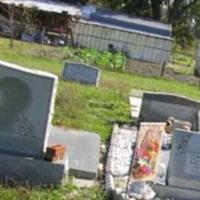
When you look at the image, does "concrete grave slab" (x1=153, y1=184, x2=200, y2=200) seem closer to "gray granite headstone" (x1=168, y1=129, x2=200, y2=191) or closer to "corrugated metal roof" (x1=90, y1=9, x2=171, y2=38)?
"gray granite headstone" (x1=168, y1=129, x2=200, y2=191)

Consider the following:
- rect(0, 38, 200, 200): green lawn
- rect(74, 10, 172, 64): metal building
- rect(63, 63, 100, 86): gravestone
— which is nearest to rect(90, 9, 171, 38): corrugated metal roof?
rect(74, 10, 172, 64): metal building

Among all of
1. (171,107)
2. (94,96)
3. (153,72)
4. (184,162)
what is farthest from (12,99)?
(153,72)

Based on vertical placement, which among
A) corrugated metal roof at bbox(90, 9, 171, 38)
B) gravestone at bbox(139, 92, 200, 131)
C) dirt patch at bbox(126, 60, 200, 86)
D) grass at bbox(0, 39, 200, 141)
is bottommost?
dirt patch at bbox(126, 60, 200, 86)

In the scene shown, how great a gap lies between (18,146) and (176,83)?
16.4 metres

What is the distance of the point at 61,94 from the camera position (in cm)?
1320

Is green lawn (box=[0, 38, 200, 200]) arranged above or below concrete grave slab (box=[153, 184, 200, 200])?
below

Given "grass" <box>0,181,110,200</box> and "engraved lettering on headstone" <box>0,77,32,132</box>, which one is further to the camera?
"engraved lettering on headstone" <box>0,77,32,132</box>

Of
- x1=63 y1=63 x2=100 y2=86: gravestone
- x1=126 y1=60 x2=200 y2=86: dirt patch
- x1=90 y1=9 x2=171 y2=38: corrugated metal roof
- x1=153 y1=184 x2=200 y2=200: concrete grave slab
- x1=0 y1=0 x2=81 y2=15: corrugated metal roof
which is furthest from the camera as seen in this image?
x1=90 y1=9 x2=171 y2=38: corrugated metal roof

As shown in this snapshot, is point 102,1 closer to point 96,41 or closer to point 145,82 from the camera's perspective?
point 96,41

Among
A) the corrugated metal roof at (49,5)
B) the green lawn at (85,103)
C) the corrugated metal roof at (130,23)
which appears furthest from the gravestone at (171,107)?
the corrugated metal roof at (130,23)

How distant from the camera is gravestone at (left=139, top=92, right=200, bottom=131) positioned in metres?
12.8

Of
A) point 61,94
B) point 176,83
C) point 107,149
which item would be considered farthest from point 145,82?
point 107,149

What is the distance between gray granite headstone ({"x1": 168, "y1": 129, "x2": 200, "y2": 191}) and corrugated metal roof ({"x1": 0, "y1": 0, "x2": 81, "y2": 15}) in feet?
89.9

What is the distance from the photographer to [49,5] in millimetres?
37094
